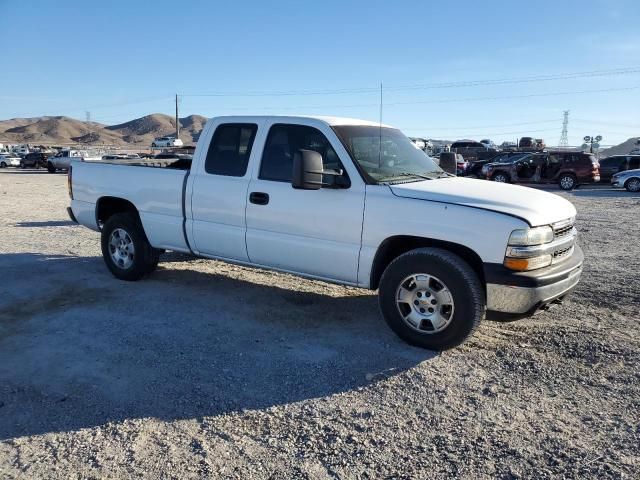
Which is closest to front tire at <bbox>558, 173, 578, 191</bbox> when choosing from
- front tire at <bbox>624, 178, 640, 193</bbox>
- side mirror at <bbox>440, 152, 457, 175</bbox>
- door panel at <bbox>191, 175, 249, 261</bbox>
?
front tire at <bbox>624, 178, 640, 193</bbox>

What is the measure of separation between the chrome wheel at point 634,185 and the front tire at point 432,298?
22428 millimetres

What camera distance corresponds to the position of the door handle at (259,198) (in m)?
5.42

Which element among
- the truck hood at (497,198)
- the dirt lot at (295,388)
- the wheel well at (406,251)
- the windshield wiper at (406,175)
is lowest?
the dirt lot at (295,388)

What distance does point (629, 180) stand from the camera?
23.3 metres

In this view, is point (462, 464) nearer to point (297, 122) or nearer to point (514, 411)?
point (514, 411)

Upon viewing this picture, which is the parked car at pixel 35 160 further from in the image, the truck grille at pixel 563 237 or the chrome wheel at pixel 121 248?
the truck grille at pixel 563 237

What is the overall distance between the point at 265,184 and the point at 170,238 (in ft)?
4.94

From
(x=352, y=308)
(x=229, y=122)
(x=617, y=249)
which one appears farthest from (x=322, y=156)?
(x=617, y=249)

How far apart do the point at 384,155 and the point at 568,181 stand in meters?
21.5

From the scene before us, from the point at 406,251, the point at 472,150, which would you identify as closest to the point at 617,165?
the point at 472,150

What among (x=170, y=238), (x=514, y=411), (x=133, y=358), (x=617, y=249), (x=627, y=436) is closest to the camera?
(x=627, y=436)

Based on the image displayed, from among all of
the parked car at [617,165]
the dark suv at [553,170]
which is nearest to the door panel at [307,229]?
the dark suv at [553,170]

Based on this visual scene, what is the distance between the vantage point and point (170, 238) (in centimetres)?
626

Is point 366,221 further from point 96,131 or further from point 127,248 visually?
point 96,131
